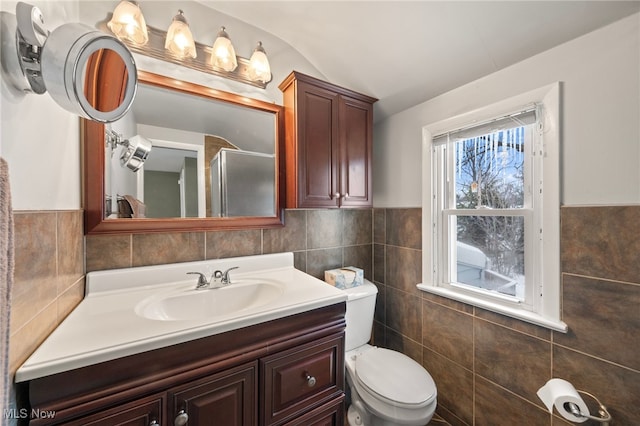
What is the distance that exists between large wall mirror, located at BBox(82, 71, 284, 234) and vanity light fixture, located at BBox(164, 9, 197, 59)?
141 millimetres

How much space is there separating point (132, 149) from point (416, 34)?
4.76 feet

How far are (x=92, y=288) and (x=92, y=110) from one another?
0.79m

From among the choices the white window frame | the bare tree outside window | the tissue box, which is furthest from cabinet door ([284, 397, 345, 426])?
the bare tree outside window

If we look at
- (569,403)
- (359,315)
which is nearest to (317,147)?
(359,315)

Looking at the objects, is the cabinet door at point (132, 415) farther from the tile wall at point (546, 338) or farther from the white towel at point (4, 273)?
the tile wall at point (546, 338)

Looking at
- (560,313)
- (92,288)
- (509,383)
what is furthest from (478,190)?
(92,288)

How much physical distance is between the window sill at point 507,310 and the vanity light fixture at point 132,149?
5.61ft

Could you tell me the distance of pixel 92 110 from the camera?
670mm

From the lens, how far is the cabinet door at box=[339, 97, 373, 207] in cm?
154

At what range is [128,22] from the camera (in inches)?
42.5

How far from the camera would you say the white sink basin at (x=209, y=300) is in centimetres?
102

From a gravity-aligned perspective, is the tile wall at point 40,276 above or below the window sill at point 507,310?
above

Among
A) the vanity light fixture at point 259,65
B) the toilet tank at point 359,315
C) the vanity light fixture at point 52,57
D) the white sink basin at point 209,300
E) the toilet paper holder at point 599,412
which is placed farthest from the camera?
the toilet tank at point 359,315

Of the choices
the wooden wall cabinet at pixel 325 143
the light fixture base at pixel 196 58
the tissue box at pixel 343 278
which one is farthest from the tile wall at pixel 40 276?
the tissue box at pixel 343 278
